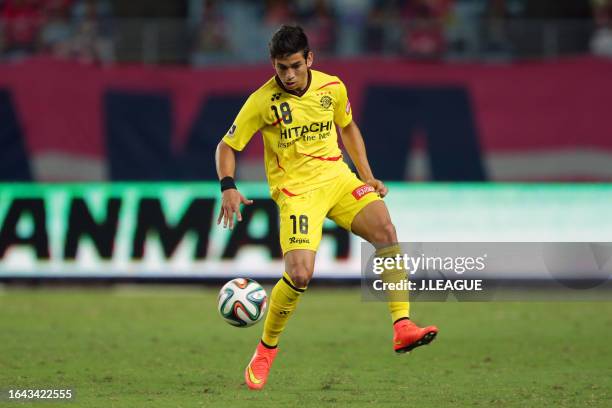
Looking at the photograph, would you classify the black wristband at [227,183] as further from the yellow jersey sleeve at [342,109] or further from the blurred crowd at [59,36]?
the blurred crowd at [59,36]

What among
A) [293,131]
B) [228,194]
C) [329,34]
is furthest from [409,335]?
[329,34]

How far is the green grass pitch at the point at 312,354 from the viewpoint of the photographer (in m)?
7.31

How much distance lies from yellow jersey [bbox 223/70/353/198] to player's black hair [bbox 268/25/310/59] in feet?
1.27

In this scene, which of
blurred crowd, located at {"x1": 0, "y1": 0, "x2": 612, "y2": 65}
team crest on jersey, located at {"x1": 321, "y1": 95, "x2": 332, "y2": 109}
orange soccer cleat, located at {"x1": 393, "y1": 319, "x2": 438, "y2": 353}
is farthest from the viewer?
blurred crowd, located at {"x1": 0, "y1": 0, "x2": 612, "y2": 65}

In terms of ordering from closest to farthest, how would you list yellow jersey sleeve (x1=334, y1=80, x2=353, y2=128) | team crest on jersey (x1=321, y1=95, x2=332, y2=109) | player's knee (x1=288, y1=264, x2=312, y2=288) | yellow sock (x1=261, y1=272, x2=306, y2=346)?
player's knee (x1=288, y1=264, x2=312, y2=288)
yellow sock (x1=261, y1=272, x2=306, y2=346)
team crest on jersey (x1=321, y1=95, x2=332, y2=109)
yellow jersey sleeve (x1=334, y1=80, x2=353, y2=128)

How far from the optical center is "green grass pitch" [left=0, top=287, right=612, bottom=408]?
7.31 meters

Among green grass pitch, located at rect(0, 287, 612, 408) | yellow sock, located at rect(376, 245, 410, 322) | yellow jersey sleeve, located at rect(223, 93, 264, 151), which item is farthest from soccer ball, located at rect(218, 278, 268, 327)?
yellow jersey sleeve, located at rect(223, 93, 264, 151)

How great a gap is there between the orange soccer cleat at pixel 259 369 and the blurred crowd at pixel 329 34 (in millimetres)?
8861

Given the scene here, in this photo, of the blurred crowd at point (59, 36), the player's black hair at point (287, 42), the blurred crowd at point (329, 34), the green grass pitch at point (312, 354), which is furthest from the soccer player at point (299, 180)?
the blurred crowd at point (59, 36)

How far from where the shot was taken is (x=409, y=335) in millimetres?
7336

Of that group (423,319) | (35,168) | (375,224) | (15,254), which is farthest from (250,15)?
(375,224)

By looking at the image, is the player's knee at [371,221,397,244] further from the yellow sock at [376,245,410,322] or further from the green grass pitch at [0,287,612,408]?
the green grass pitch at [0,287,612,408]

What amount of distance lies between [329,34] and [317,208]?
8955 millimetres

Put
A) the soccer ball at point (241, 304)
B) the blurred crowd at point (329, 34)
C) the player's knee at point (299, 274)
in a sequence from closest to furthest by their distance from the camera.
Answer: the player's knee at point (299, 274) < the soccer ball at point (241, 304) < the blurred crowd at point (329, 34)
